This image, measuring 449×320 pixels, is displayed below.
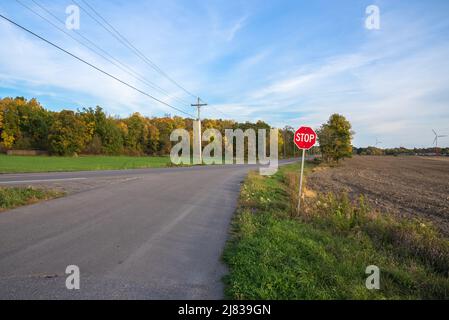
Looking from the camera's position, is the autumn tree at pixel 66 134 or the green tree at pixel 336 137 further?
the autumn tree at pixel 66 134

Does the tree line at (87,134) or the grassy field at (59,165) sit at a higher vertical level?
the tree line at (87,134)

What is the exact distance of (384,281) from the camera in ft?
14.3

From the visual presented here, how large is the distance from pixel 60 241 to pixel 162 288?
3.12 meters

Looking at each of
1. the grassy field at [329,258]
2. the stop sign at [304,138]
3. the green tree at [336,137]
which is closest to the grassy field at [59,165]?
the stop sign at [304,138]

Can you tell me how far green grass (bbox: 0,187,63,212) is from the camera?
854cm

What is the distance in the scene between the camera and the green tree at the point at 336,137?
47.1 m

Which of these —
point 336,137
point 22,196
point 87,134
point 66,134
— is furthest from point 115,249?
point 87,134

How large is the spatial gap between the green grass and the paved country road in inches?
24.0

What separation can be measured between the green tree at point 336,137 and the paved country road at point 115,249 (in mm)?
42350

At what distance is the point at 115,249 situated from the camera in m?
5.18

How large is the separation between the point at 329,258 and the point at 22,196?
1023 centimetres

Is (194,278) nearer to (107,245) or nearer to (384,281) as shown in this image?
(107,245)

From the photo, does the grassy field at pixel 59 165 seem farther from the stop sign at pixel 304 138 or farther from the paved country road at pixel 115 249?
the stop sign at pixel 304 138

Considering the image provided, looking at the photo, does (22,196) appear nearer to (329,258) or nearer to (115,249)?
(115,249)
